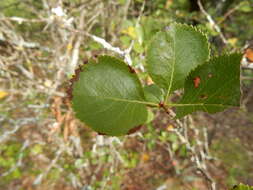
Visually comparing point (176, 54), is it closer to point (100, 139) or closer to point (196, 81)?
point (196, 81)

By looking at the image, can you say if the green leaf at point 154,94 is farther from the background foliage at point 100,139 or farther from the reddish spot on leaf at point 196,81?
the background foliage at point 100,139

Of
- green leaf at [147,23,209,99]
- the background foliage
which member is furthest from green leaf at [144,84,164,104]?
the background foliage

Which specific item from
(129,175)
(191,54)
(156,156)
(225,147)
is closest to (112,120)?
(191,54)

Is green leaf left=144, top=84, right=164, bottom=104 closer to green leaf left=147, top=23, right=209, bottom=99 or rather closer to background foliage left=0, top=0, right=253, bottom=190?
green leaf left=147, top=23, right=209, bottom=99

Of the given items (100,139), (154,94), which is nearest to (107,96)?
(154,94)

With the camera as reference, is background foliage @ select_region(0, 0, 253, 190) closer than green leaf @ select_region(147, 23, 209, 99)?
No

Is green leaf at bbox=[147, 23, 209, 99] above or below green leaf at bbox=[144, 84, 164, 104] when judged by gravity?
above

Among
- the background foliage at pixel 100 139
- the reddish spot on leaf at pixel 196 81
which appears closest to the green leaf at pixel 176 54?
the reddish spot on leaf at pixel 196 81
